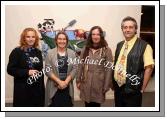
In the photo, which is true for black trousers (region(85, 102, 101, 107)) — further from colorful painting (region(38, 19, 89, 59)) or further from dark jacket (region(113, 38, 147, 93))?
colorful painting (region(38, 19, 89, 59))

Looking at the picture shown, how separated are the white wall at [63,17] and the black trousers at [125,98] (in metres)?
0.28

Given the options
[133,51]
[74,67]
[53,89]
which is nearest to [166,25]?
[133,51]

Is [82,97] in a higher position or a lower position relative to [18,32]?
lower

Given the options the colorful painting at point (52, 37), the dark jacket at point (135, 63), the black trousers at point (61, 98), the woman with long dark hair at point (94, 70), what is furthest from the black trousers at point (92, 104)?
the colorful painting at point (52, 37)

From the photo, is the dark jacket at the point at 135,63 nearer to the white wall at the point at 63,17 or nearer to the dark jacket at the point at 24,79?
the white wall at the point at 63,17

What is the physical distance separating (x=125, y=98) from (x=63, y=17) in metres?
0.69

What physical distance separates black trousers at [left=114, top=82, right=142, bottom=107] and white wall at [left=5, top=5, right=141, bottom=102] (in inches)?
11.0

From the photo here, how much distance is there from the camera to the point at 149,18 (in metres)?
1.82

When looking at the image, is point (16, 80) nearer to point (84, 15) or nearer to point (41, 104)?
point (41, 104)

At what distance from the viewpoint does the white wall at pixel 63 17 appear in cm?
180

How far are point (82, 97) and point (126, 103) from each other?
0.30 metres

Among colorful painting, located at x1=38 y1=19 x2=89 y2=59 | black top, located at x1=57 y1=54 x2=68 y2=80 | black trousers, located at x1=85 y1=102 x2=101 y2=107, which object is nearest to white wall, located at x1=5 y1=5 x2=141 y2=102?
colorful painting, located at x1=38 y1=19 x2=89 y2=59

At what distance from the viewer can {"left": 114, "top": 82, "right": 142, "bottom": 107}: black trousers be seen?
71.4 inches

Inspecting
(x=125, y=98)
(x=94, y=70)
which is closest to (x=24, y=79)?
(x=94, y=70)
